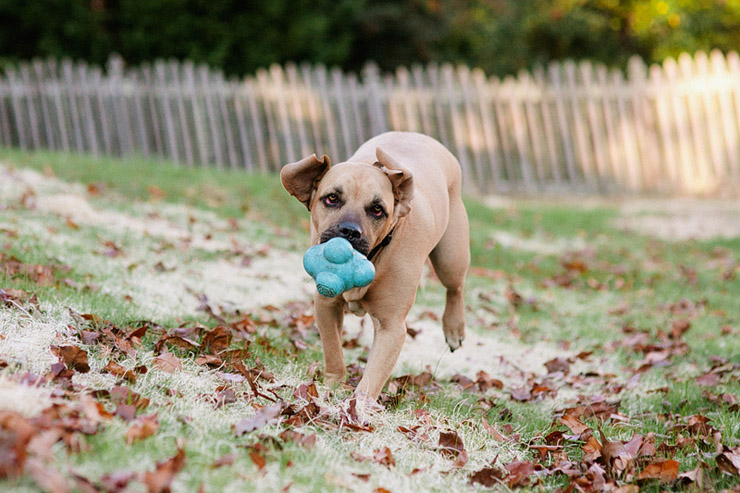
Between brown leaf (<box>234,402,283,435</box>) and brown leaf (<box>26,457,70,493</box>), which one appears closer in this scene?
brown leaf (<box>26,457,70,493</box>)

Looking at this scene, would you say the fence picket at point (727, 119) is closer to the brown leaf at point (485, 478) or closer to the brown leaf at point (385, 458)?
the brown leaf at point (485, 478)

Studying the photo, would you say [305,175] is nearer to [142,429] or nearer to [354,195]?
[354,195]

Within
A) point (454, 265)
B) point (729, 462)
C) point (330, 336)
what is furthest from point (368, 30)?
point (729, 462)

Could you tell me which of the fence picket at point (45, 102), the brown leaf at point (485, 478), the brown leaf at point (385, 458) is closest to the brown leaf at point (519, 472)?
the brown leaf at point (485, 478)

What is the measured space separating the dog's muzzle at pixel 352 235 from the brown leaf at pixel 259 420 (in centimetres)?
88

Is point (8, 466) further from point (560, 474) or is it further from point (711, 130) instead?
point (711, 130)

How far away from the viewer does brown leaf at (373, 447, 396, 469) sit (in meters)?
3.05

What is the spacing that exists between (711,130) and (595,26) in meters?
9.14

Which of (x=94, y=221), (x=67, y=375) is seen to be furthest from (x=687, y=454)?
(x=94, y=221)

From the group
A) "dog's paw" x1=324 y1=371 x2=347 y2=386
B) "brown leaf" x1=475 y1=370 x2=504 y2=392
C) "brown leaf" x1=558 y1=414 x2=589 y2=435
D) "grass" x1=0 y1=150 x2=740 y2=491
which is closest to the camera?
"grass" x1=0 y1=150 x2=740 y2=491

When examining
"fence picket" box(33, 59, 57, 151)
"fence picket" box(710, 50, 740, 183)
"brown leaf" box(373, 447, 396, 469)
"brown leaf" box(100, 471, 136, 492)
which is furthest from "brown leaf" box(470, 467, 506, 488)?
"fence picket" box(710, 50, 740, 183)

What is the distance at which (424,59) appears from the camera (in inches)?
813

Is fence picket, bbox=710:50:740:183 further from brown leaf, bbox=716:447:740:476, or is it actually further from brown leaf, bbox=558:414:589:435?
brown leaf, bbox=716:447:740:476

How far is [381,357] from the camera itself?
3893mm
